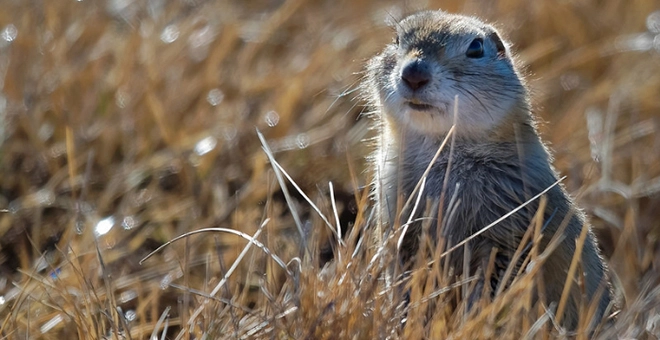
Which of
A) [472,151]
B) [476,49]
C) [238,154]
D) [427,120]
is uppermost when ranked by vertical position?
[476,49]

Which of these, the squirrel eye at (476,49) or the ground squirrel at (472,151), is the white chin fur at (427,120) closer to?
the ground squirrel at (472,151)

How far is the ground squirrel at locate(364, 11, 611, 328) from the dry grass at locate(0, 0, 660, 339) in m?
Result: 0.16

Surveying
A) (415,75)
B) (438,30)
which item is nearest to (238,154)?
(438,30)

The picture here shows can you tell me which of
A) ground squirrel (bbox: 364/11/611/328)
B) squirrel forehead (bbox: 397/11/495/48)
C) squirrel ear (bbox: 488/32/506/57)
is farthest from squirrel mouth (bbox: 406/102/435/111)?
squirrel ear (bbox: 488/32/506/57)

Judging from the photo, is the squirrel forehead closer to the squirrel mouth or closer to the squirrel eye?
the squirrel eye

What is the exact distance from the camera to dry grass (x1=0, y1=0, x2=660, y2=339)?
2.90 m

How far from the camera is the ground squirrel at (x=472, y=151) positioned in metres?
3.21

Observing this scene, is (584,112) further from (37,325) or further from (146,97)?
(37,325)

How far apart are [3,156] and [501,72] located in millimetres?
2183

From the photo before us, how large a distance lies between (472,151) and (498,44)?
57cm

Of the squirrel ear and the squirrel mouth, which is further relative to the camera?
the squirrel ear

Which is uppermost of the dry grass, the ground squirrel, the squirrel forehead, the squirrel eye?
the squirrel forehead

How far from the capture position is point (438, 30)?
352cm

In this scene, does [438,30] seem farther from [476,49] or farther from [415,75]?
[415,75]
